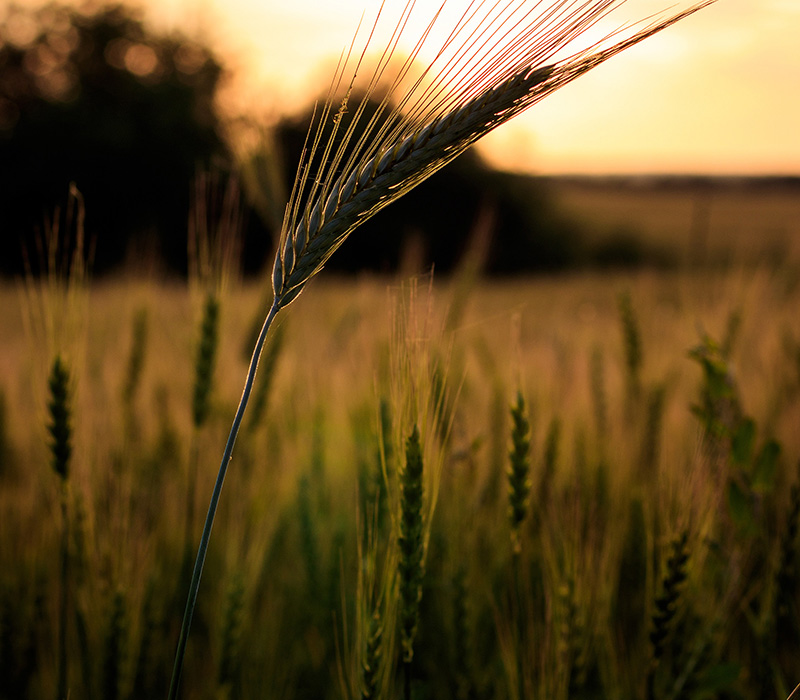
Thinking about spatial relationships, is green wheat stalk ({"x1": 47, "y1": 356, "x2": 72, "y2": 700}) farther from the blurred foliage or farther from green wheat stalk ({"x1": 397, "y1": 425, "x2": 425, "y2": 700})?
the blurred foliage

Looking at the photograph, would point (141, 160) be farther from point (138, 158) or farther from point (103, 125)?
point (103, 125)

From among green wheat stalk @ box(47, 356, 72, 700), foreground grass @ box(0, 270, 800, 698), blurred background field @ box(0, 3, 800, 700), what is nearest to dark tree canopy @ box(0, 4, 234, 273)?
blurred background field @ box(0, 3, 800, 700)

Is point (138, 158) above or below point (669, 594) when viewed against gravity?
above

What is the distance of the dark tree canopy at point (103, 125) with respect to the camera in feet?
38.6

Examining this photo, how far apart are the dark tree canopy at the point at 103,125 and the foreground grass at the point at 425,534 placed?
1074 cm

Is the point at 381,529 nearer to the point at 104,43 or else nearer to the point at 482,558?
the point at 482,558

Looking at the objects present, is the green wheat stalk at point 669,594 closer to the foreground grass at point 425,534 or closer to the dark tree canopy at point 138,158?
the foreground grass at point 425,534

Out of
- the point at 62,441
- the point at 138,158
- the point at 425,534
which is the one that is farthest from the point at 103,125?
the point at 425,534

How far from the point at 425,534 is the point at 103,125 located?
13.3m

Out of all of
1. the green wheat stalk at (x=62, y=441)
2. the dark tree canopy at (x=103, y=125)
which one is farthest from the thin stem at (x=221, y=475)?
the dark tree canopy at (x=103, y=125)

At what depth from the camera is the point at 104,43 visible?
1322 centimetres

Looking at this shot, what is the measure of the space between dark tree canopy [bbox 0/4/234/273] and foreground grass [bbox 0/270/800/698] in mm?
10736

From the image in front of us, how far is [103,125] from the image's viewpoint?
1181 centimetres

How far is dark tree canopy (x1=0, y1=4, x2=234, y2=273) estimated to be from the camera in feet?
38.6
